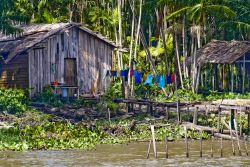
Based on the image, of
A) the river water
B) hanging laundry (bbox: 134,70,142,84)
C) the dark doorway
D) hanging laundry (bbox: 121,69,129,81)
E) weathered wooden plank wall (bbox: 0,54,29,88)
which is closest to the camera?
the river water

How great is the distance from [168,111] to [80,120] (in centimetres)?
371

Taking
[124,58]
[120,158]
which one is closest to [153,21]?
[124,58]

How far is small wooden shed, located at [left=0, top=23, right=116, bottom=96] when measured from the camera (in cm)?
3369

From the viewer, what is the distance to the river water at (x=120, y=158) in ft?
60.2

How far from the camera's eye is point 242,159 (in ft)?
61.9

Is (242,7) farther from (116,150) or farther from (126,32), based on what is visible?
(116,150)

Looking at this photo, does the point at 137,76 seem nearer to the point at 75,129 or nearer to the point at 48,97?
the point at 48,97

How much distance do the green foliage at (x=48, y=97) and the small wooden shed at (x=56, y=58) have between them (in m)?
0.52

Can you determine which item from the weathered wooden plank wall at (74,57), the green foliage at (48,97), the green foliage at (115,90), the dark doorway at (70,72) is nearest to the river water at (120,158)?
the green foliage at (48,97)

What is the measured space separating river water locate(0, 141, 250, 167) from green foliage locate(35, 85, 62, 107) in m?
10.7

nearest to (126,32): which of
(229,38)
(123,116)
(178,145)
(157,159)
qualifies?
(229,38)

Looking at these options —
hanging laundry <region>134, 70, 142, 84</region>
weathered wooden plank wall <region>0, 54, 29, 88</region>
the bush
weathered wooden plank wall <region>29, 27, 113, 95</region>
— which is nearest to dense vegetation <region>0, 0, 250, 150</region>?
the bush

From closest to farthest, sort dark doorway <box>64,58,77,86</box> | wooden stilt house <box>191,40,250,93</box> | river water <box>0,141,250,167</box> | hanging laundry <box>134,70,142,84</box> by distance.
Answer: river water <box>0,141,250,167</box>
hanging laundry <box>134,70,142,84</box>
dark doorway <box>64,58,77,86</box>
wooden stilt house <box>191,40,250,93</box>

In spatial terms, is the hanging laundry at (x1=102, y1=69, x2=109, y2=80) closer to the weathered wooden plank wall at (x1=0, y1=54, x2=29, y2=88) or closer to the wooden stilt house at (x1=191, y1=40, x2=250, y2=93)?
the weathered wooden plank wall at (x1=0, y1=54, x2=29, y2=88)
